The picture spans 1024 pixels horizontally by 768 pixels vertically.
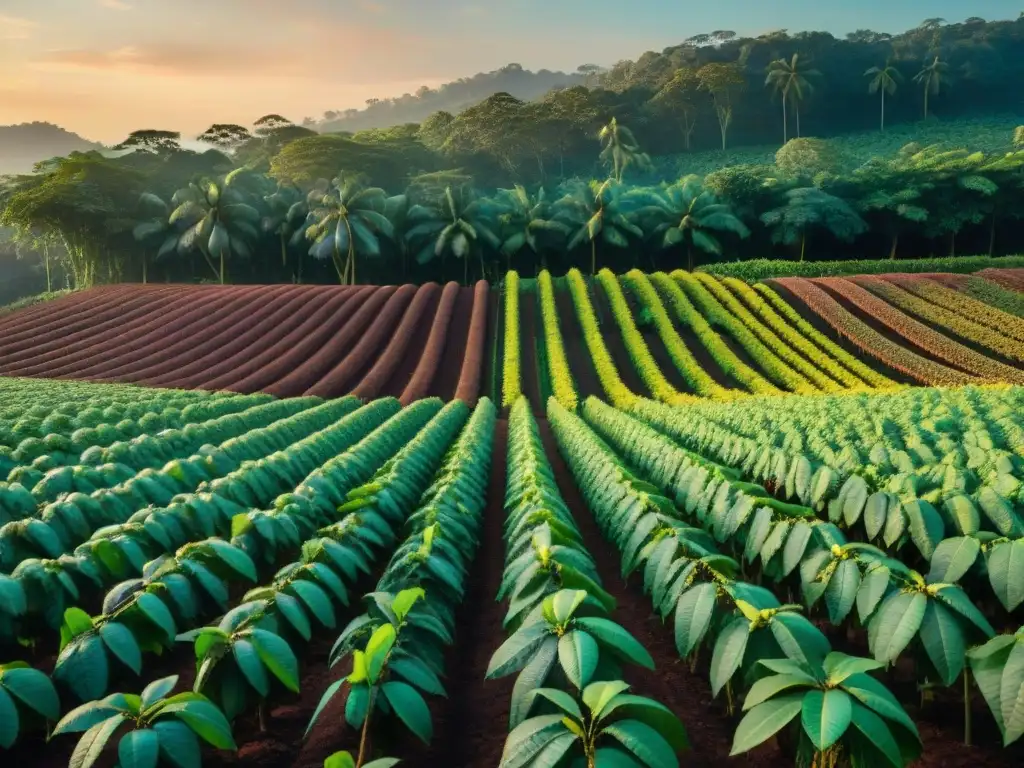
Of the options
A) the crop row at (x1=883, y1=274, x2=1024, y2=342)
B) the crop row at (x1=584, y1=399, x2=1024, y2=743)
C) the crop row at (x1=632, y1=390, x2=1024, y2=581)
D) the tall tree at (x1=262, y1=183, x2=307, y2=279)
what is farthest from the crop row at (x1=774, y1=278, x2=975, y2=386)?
the tall tree at (x1=262, y1=183, x2=307, y2=279)

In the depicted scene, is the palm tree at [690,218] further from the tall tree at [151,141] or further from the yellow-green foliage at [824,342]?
the tall tree at [151,141]

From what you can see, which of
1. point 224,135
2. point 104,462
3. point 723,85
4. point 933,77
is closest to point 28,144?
point 224,135

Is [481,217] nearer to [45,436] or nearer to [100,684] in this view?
[45,436]

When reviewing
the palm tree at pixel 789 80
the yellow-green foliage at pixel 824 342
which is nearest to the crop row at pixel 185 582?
the yellow-green foliage at pixel 824 342

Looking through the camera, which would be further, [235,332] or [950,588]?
[235,332]

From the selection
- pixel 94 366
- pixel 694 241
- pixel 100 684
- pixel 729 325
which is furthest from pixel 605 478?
pixel 694 241
